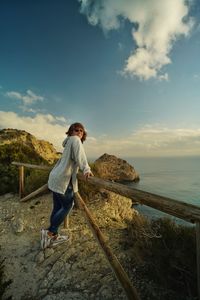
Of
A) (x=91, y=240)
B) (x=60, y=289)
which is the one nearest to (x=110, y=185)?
(x=60, y=289)

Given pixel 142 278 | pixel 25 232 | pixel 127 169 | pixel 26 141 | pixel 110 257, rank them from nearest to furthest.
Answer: pixel 110 257 < pixel 142 278 < pixel 25 232 < pixel 26 141 < pixel 127 169

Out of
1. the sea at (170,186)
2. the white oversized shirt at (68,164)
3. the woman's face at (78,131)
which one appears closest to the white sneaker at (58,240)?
the white oversized shirt at (68,164)

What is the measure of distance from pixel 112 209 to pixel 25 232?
2.65 metres

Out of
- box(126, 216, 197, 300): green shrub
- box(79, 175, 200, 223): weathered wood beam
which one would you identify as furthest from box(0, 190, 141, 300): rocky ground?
box(79, 175, 200, 223): weathered wood beam

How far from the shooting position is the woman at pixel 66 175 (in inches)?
131

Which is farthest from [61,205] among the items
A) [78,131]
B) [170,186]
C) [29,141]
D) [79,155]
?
[170,186]

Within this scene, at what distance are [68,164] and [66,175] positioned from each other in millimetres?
182

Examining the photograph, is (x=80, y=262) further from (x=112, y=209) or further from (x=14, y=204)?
(x=14, y=204)

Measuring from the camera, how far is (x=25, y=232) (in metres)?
5.04

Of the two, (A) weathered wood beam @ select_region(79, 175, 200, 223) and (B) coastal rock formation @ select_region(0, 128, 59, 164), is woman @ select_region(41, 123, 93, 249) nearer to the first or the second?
(A) weathered wood beam @ select_region(79, 175, 200, 223)

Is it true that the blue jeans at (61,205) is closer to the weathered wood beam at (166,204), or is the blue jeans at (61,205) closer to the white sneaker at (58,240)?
the white sneaker at (58,240)

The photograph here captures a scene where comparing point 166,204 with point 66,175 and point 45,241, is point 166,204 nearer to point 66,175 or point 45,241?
point 66,175

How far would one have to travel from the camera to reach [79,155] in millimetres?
3303

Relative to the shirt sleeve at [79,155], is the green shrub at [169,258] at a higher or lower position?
lower
